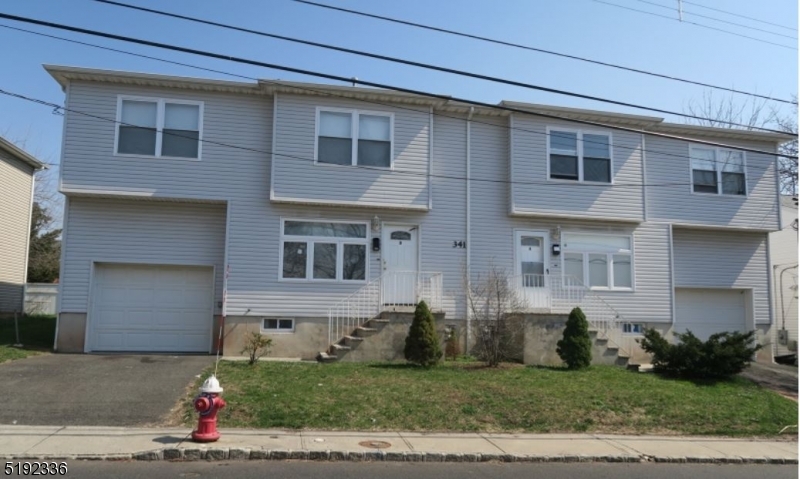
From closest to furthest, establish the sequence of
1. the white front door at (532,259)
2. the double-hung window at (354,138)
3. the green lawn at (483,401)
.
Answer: the green lawn at (483,401)
the double-hung window at (354,138)
the white front door at (532,259)

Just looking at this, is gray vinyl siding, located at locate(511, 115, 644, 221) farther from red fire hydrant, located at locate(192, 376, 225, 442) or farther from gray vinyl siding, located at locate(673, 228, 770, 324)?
red fire hydrant, located at locate(192, 376, 225, 442)

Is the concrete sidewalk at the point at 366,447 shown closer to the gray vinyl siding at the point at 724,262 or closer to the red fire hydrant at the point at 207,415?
the red fire hydrant at the point at 207,415

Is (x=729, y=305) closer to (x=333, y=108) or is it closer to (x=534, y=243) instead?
(x=534, y=243)

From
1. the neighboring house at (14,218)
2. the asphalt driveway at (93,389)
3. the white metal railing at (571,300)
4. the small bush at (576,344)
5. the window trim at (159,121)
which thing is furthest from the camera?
the neighboring house at (14,218)

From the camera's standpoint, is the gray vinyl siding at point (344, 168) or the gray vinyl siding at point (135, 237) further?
the gray vinyl siding at point (344, 168)

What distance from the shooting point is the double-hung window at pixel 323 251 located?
16531mm

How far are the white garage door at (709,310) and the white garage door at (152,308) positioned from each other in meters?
14.3

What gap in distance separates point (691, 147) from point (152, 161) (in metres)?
15.8

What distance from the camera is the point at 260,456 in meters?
8.09

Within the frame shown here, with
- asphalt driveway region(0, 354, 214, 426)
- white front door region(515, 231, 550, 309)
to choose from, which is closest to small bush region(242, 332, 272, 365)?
asphalt driveway region(0, 354, 214, 426)

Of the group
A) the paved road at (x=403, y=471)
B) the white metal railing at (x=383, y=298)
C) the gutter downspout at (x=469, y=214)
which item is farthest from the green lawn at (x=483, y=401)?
the gutter downspout at (x=469, y=214)

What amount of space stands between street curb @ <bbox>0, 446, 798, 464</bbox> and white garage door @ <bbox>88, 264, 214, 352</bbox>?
8.98 meters

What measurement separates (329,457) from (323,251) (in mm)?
8961

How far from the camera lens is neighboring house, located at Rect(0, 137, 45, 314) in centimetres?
2270
